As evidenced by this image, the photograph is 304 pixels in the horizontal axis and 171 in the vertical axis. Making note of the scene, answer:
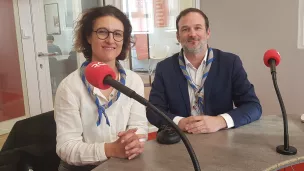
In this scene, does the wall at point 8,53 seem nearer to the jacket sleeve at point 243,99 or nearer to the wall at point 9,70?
the wall at point 9,70

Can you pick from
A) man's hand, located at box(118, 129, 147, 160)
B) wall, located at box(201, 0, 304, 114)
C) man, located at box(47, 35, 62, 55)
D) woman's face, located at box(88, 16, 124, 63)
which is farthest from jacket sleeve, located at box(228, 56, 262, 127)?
man, located at box(47, 35, 62, 55)

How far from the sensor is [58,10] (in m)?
3.59

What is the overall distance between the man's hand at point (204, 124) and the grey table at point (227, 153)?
0.03 meters

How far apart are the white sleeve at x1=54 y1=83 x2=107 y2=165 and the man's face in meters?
0.81

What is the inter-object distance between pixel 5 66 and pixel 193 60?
2442 mm

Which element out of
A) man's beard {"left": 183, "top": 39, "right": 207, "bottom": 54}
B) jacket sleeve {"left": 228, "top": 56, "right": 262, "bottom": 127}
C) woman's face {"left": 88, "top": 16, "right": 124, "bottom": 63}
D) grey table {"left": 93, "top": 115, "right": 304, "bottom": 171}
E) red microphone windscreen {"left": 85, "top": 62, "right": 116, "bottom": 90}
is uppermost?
woman's face {"left": 88, "top": 16, "right": 124, "bottom": 63}

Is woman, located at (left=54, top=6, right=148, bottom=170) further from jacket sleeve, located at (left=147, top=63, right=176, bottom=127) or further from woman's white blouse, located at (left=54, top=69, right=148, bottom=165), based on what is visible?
jacket sleeve, located at (left=147, top=63, right=176, bottom=127)

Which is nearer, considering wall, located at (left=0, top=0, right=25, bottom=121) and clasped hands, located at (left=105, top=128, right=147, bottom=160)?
clasped hands, located at (left=105, top=128, right=147, bottom=160)

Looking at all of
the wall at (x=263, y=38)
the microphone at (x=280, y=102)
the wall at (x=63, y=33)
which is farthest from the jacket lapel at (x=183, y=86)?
the wall at (x=63, y=33)

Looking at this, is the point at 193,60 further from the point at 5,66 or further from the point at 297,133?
the point at 5,66

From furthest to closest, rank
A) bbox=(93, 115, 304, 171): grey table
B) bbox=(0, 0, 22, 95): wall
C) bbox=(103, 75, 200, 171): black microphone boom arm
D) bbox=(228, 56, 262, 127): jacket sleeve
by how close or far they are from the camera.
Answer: bbox=(0, 0, 22, 95): wall, bbox=(228, 56, 262, 127): jacket sleeve, bbox=(93, 115, 304, 171): grey table, bbox=(103, 75, 200, 171): black microphone boom arm

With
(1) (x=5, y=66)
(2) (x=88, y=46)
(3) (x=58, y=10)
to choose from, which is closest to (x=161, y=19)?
(3) (x=58, y=10)

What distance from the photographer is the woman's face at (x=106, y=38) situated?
1.39 m

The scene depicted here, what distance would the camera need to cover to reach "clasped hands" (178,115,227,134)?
1.39m
